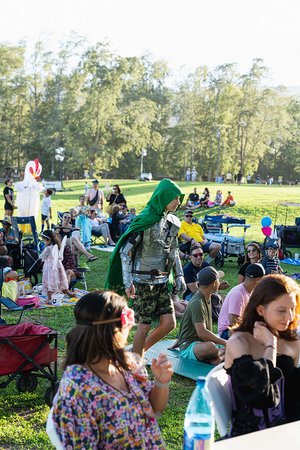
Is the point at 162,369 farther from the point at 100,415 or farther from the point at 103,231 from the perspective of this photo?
the point at 103,231

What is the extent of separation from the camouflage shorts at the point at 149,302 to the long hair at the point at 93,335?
9.44 ft

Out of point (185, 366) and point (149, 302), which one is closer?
point (149, 302)

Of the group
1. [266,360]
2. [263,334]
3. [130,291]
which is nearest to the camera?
[266,360]

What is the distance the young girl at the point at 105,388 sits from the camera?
87.7 inches

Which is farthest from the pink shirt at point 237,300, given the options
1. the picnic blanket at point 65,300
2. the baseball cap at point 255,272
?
the picnic blanket at point 65,300

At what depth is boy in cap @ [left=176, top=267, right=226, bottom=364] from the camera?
18.4 feet

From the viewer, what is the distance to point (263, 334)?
290 centimetres

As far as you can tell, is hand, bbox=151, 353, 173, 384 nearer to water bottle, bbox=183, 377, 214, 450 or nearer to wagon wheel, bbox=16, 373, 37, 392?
water bottle, bbox=183, 377, 214, 450

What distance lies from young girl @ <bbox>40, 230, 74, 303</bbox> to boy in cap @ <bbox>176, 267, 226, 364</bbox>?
3.29 m

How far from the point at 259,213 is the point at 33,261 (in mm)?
16713

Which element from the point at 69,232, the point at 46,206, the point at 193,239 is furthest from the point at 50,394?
the point at 46,206

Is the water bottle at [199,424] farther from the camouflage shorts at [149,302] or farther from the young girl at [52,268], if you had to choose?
the young girl at [52,268]

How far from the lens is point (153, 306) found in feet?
17.5

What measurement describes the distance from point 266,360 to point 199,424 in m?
0.68
